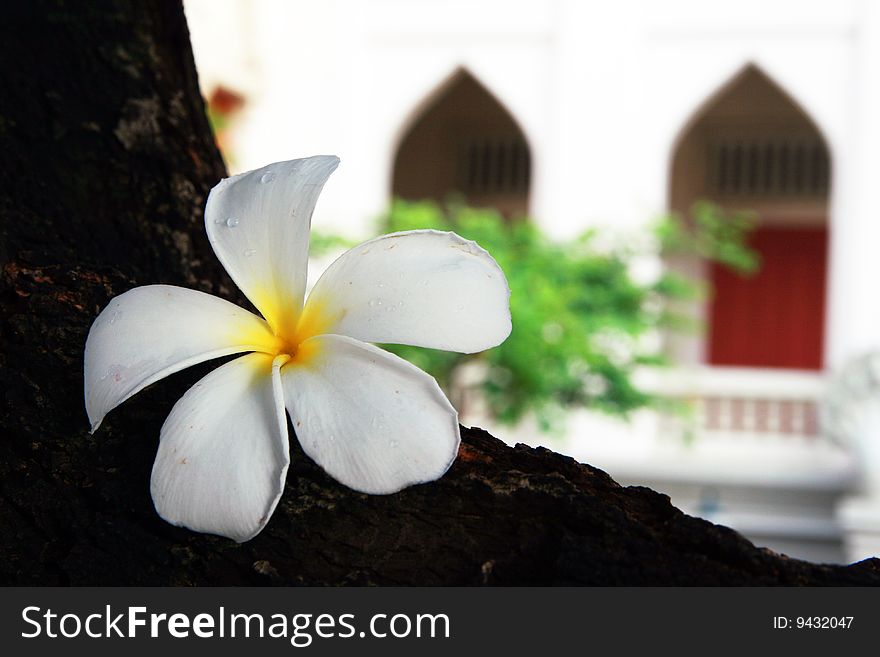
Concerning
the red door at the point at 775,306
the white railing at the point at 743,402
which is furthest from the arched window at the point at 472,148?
the white railing at the point at 743,402

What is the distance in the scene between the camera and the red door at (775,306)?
6.44m

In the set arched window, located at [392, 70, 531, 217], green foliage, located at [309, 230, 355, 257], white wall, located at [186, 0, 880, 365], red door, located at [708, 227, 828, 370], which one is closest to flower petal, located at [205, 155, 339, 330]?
green foliage, located at [309, 230, 355, 257]

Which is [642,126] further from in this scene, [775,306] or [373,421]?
[373,421]

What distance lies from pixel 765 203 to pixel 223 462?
20.1 feet

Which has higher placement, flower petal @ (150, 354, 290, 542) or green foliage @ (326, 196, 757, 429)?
green foliage @ (326, 196, 757, 429)

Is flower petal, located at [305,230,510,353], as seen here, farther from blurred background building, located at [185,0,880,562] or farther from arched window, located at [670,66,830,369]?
arched window, located at [670,66,830,369]

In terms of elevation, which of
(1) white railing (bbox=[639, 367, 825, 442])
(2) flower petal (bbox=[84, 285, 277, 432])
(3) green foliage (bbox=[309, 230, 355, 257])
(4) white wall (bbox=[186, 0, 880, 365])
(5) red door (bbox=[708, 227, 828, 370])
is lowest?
(2) flower petal (bbox=[84, 285, 277, 432])

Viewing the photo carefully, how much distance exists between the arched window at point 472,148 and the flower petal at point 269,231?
621 cm

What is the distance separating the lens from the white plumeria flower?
0.27m

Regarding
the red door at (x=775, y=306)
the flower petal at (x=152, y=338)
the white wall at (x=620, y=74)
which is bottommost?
the flower petal at (x=152, y=338)

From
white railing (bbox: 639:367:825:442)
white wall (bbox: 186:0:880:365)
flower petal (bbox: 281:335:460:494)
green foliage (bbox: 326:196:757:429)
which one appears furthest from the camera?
white railing (bbox: 639:367:825:442)

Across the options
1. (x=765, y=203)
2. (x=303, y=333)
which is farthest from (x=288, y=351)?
(x=765, y=203)

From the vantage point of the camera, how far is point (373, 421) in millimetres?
266

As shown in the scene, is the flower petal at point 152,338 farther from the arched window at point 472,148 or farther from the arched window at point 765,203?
the arched window at point 472,148
